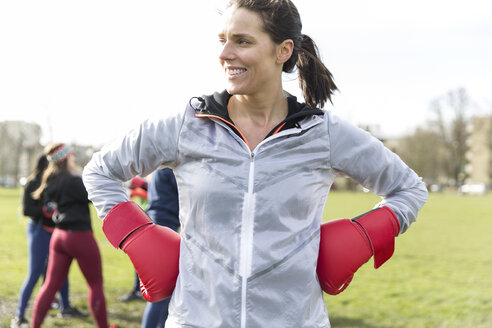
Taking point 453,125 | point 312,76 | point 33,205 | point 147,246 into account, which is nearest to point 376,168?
point 312,76

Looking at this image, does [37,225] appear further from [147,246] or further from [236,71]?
[236,71]

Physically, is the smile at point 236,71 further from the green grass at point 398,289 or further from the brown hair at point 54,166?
the green grass at point 398,289

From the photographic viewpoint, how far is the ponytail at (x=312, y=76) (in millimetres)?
2494

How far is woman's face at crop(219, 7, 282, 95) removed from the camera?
2178mm

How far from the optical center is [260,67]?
2.22m

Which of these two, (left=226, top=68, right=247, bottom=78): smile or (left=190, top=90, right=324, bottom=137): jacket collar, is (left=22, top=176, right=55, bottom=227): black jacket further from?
(left=226, top=68, right=247, bottom=78): smile

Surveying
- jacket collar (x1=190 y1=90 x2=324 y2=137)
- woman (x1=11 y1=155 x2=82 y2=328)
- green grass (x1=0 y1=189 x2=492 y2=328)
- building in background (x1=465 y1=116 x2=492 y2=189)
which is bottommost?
building in background (x1=465 y1=116 x2=492 y2=189)

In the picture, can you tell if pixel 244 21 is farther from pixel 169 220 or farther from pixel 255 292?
pixel 169 220

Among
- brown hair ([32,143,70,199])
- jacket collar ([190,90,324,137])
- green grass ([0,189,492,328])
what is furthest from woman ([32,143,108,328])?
jacket collar ([190,90,324,137])

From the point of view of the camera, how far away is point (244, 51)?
7.14 feet

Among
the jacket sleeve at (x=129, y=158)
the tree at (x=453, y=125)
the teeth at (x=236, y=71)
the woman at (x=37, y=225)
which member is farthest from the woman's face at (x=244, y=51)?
the tree at (x=453, y=125)

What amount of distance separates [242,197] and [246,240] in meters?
0.15

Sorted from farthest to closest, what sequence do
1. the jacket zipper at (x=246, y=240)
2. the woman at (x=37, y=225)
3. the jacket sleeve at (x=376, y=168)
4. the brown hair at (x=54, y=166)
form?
the woman at (x=37, y=225), the brown hair at (x=54, y=166), the jacket sleeve at (x=376, y=168), the jacket zipper at (x=246, y=240)

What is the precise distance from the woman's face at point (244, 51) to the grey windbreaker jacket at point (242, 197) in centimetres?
13
